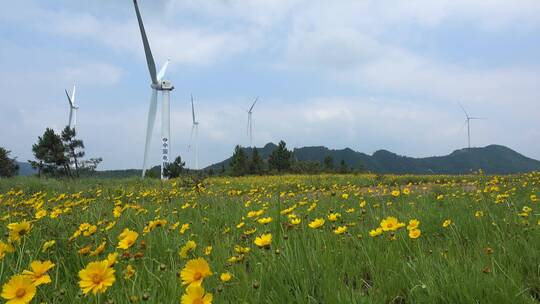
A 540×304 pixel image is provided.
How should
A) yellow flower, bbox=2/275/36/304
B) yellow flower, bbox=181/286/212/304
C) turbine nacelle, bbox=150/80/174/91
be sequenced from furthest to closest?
turbine nacelle, bbox=150/80/174/91 < yellow flower, bbox=2/275/36/304 < yellow flower, bbox=181/286/212/304

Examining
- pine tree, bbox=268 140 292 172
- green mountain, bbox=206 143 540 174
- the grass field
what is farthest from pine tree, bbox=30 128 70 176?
green mountain, bbox=206 143 540 174

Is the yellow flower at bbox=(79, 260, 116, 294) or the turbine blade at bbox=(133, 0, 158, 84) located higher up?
the turbine blade at bbox=(133, 0, 158, 84)

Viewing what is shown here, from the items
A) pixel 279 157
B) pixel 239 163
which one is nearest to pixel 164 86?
pixel 239 163

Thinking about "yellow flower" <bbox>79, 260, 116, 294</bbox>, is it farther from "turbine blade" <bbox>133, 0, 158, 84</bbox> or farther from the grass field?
"turbine blade" <bbox>133, 0, 158, 84</bbox>

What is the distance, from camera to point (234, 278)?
1.97 meters

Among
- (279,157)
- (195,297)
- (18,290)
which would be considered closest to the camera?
(195,297)

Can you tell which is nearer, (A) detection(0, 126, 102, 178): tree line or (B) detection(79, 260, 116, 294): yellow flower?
(B) detection(79, 260, 116, 294): yellow flower

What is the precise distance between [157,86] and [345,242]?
2747 centimetres

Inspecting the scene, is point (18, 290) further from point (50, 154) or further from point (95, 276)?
point (50, 154)

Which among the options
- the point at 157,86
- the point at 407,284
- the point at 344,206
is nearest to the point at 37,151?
the point at 157,86

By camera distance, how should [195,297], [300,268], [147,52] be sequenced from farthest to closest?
1. [147,52]
2. [300,268]
3. [195,297]

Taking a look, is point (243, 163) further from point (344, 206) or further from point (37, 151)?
point (344, 206)

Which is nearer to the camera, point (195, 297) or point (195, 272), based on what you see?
point (195, 297)

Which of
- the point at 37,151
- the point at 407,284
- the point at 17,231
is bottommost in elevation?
the point at 407,284
